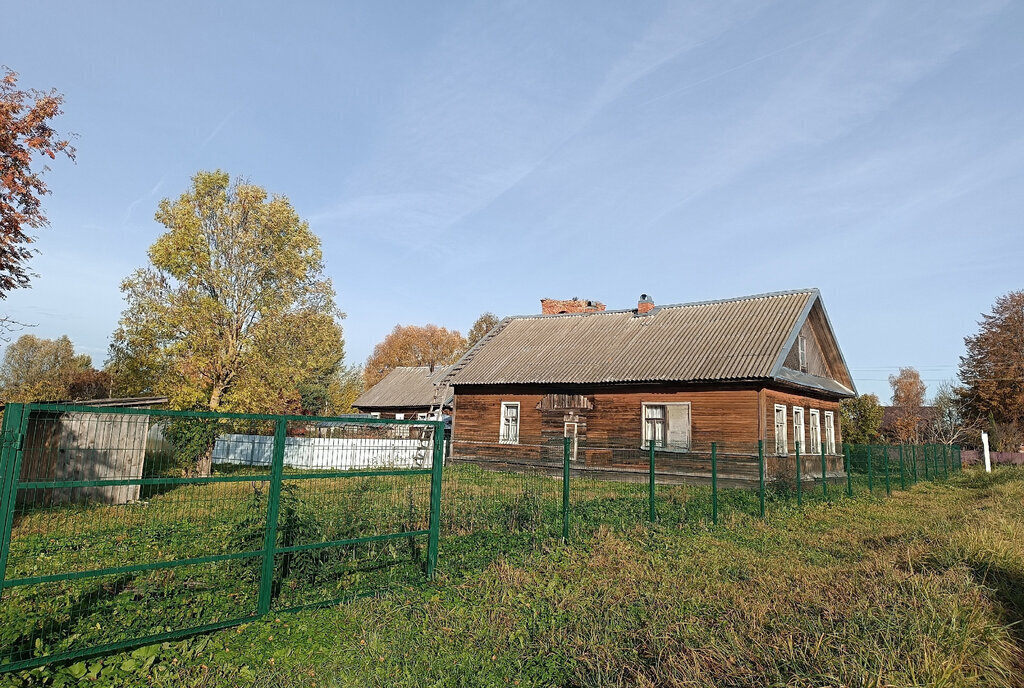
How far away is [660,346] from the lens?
888 inches

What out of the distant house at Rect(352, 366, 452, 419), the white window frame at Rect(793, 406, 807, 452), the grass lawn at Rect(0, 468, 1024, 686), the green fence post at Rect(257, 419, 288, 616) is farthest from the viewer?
the distant house at Rect(352, 366, 452, 419)

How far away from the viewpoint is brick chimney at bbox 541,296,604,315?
32.1 meters

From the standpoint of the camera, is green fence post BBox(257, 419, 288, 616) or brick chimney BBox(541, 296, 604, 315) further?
brick chimney BBox(541, 296, 604, 315)

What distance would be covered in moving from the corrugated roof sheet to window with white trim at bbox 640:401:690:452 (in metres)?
1.08

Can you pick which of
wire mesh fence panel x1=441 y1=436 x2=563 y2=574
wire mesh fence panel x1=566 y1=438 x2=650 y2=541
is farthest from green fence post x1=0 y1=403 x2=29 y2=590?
wire mesh fence panel x1=566 y1=438 x2=650 y2=541

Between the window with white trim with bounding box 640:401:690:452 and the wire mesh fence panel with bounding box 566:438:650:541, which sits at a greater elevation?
the window with white trim with bounding box 640:401:690:452

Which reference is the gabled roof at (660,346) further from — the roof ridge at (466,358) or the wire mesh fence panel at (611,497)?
the wire mesh fence panel at (611,497)

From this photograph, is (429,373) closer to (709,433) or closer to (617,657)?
(709,433)

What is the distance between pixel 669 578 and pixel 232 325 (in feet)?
60.2

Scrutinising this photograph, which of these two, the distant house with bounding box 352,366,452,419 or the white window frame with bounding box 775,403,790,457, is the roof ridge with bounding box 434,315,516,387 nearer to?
the distant house with bounding box 352,366,452,419

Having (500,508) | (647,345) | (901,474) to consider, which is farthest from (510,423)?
(500,508)

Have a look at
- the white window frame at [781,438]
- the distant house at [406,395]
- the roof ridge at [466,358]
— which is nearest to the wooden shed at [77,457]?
the white window frame at [781,438]

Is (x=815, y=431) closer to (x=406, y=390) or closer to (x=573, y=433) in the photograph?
(x=573, y=433)

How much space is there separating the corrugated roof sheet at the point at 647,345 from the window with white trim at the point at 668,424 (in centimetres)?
108
